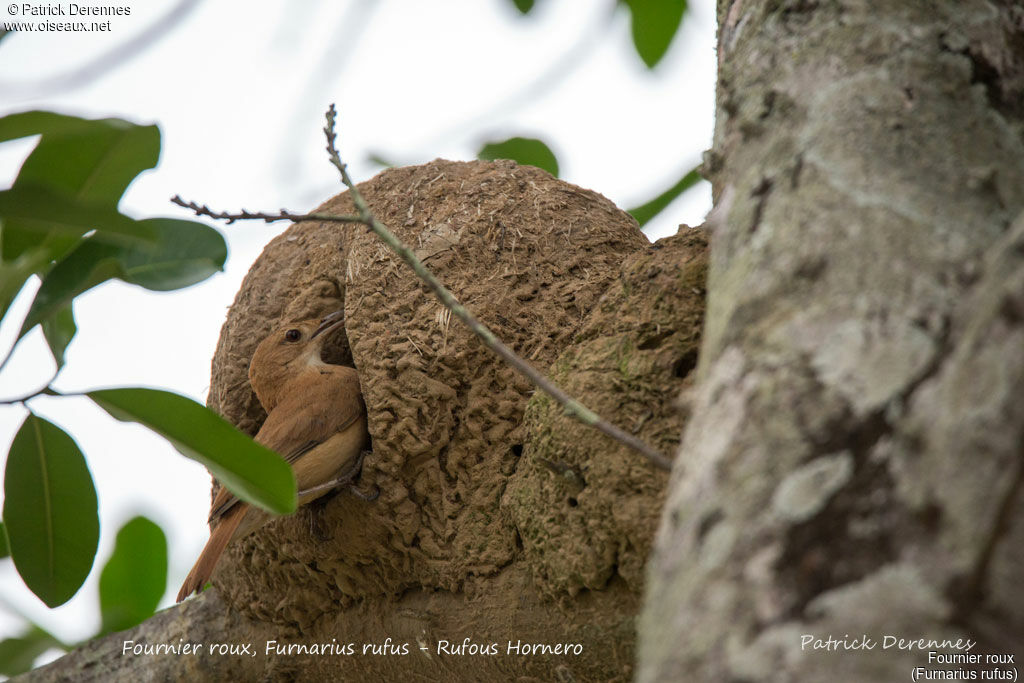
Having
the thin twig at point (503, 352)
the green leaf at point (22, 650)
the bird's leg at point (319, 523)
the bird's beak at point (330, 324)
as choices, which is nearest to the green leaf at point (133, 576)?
the green leaf at point (22, 650)

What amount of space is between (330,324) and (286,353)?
272mm

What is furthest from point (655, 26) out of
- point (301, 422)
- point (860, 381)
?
point (860, 381)

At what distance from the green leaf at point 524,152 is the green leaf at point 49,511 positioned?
269 cm

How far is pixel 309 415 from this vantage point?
4.25 metres

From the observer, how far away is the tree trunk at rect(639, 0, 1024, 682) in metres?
1.17

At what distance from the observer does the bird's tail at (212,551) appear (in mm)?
3771

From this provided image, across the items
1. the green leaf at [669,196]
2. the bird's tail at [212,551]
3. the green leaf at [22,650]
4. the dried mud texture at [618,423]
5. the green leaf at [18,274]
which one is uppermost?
the green leaf at [18,274]

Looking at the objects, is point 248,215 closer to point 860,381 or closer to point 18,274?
point 18,274

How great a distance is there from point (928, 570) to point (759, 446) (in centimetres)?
29

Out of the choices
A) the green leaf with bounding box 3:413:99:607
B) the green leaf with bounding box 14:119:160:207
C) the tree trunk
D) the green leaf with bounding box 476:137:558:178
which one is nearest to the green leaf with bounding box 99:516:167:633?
the green leaf with bounding box 3:413:99:607

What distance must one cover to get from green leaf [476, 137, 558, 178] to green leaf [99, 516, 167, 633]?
2.53m

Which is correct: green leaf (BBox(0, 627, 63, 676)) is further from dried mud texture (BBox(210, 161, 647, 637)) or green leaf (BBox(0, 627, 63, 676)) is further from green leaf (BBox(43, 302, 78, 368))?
green leaf (BBox(43, 302, 78, 368))

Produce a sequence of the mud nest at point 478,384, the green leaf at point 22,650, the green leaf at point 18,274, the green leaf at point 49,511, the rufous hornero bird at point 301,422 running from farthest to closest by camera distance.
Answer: the green leaf at point 22,650 → the rufous hornero bird at point 301,422 → the green leaf at point 49,511 → the mud nest at point 478,384 → the green leaf at point 18,274

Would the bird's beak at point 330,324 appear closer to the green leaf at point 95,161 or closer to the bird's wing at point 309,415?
the bird's wing at point 309,415
